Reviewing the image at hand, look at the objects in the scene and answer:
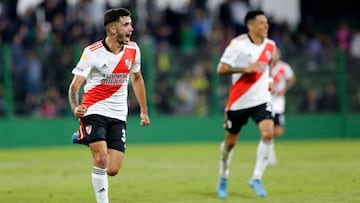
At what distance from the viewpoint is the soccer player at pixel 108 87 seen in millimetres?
11891

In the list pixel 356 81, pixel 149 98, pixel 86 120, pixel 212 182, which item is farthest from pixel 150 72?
pixel 86 120

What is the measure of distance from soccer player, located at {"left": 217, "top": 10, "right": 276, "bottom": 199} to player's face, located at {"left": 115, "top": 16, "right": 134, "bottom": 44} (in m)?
3.24

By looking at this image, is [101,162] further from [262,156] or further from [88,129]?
[262,156]

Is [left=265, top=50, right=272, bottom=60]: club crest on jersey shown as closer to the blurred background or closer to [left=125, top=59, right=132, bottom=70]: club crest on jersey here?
[left=125, top=59, right=132, bottom=70]: club crest on jersey

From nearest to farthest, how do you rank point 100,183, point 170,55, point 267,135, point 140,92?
point 100,183
point 140,92
point 267,135
point 170,55

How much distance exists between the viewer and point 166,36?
94.0 feet

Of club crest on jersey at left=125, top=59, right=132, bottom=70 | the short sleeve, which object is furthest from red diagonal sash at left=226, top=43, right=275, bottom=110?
the short sleeve

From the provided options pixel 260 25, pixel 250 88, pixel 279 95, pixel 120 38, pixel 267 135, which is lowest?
pixel 279 95

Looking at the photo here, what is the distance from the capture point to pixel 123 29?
11992 mm

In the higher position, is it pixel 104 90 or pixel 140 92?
pixel 104 90

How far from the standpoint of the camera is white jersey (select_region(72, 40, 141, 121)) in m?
12.0

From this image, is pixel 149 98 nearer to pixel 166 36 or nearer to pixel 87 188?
pixel 166 36

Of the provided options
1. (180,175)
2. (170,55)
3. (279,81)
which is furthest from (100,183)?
(170,55)

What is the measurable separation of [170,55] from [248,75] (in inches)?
509
